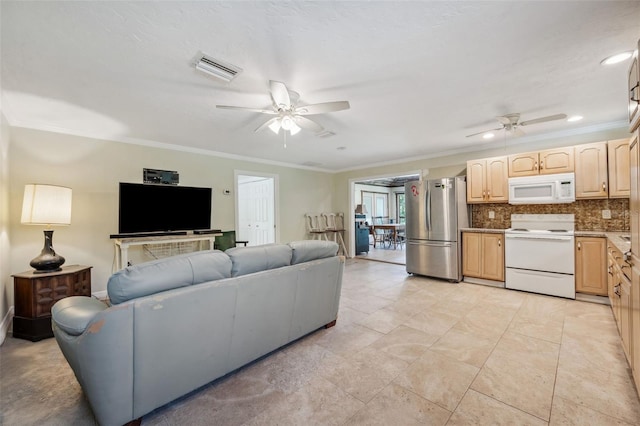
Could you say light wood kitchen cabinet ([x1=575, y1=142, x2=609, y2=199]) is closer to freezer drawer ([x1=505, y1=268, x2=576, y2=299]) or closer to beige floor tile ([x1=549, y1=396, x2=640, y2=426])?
freezer drawer ([x1=505, y1=268, x2=576, y2=299])

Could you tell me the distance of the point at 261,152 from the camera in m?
5.05

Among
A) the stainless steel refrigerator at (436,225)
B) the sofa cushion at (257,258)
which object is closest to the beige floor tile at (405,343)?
the sofa cushion at (257,258)

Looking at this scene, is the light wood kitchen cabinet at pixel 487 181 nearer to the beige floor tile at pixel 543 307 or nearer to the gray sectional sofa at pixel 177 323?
the beige floor tile at pixel 543 307

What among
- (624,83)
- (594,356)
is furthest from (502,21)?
(594,356)

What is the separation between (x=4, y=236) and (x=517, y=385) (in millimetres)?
5032

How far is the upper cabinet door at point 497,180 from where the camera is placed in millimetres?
4164

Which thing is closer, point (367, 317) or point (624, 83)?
point (624, 83)

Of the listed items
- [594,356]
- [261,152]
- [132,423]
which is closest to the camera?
[132,423]

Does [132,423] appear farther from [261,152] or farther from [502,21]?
[261,152]

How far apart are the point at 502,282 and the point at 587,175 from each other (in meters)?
1.85

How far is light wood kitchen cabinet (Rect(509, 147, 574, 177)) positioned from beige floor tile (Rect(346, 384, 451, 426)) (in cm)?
384

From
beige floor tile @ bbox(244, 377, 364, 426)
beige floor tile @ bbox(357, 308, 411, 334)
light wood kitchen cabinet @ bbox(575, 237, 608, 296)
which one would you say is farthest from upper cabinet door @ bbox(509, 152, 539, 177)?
beige floor tile @ bbox(244, 377, 364, 426)

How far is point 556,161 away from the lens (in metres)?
3.74

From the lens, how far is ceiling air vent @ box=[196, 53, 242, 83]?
200 centimetres
